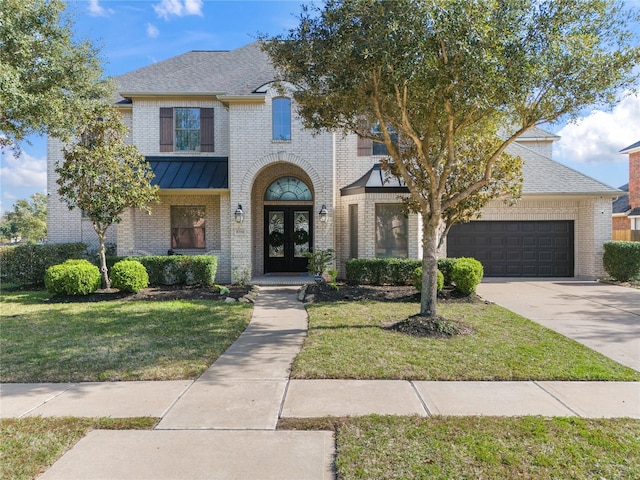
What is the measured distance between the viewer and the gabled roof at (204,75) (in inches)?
560

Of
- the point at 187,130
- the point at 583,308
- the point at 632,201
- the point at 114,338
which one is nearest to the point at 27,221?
the point at 187,130

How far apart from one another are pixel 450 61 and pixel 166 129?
11.3 m

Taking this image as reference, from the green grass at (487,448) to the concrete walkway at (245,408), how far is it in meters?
0.21

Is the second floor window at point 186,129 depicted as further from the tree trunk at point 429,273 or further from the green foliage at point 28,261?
the tree trunk at point 429,273

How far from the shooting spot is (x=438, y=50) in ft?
21.0

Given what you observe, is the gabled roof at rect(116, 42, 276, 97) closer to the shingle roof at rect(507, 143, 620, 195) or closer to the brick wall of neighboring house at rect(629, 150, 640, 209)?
the shingle roof at rect(507, 143, 620, 195)

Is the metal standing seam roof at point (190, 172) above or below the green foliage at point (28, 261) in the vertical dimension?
above

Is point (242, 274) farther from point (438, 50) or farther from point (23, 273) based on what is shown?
point (438, 50)

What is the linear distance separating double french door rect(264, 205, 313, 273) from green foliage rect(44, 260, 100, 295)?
6.50 meters

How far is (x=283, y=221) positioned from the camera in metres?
15.9

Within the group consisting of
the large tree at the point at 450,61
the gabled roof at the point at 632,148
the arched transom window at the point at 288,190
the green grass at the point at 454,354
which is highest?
the gabled roof at the point at 632,148

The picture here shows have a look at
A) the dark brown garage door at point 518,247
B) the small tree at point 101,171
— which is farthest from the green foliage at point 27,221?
the dark brown garage door at point 518,247

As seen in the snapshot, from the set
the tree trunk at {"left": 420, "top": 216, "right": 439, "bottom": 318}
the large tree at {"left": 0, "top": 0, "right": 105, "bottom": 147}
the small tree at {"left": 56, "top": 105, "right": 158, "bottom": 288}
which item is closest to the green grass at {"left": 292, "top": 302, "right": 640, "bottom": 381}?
the tree trunk at {"left": 420, "top": 216, "right": 439, "bottom": 318}

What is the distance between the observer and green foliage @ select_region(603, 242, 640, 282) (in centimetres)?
1352
